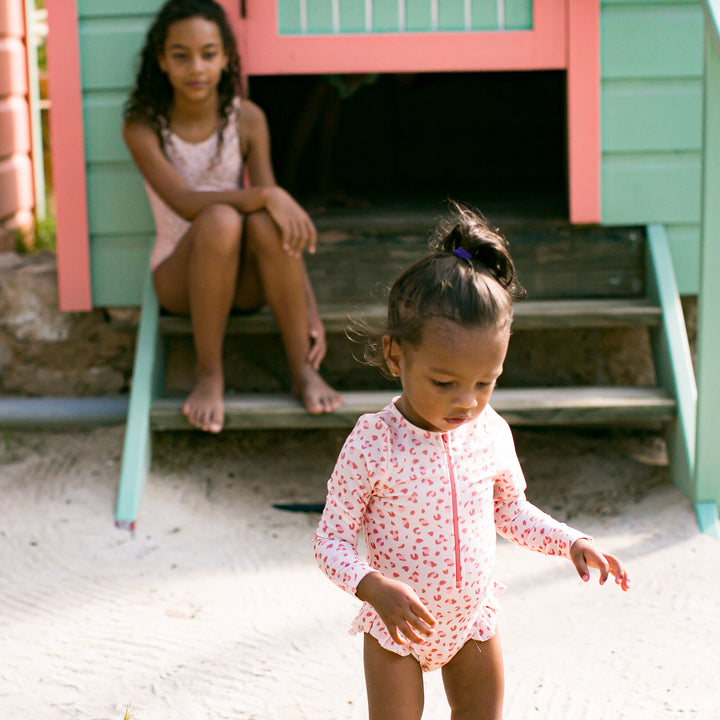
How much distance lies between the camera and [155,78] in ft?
11.4

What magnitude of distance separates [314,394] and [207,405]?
34 cm

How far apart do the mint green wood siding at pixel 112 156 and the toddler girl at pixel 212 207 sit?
0.71 feet

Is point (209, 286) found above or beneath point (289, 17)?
beneath

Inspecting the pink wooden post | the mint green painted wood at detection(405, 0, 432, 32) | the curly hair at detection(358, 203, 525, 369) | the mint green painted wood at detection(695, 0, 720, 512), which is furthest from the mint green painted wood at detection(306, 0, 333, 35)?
the curly hair at detection(358, 203, 525, 369)

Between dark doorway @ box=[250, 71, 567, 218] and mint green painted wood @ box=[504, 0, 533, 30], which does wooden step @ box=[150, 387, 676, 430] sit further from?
dark doorway @ box=[250, 71, 567, 218]

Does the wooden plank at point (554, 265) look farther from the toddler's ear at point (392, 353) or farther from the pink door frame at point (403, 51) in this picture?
the toddler's ear at point (392, 353)

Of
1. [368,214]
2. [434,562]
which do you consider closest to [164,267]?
[368,214]

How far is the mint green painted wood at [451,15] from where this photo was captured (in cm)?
370

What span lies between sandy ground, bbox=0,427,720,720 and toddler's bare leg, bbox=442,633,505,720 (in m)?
0.41

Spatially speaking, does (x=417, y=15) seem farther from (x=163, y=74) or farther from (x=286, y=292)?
(x=286, y=292)

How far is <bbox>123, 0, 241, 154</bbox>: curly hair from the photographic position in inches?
133

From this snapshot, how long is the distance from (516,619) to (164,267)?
168 centimetres

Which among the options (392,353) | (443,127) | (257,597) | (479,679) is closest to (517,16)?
(257,597)

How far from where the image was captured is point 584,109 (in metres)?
3.78
